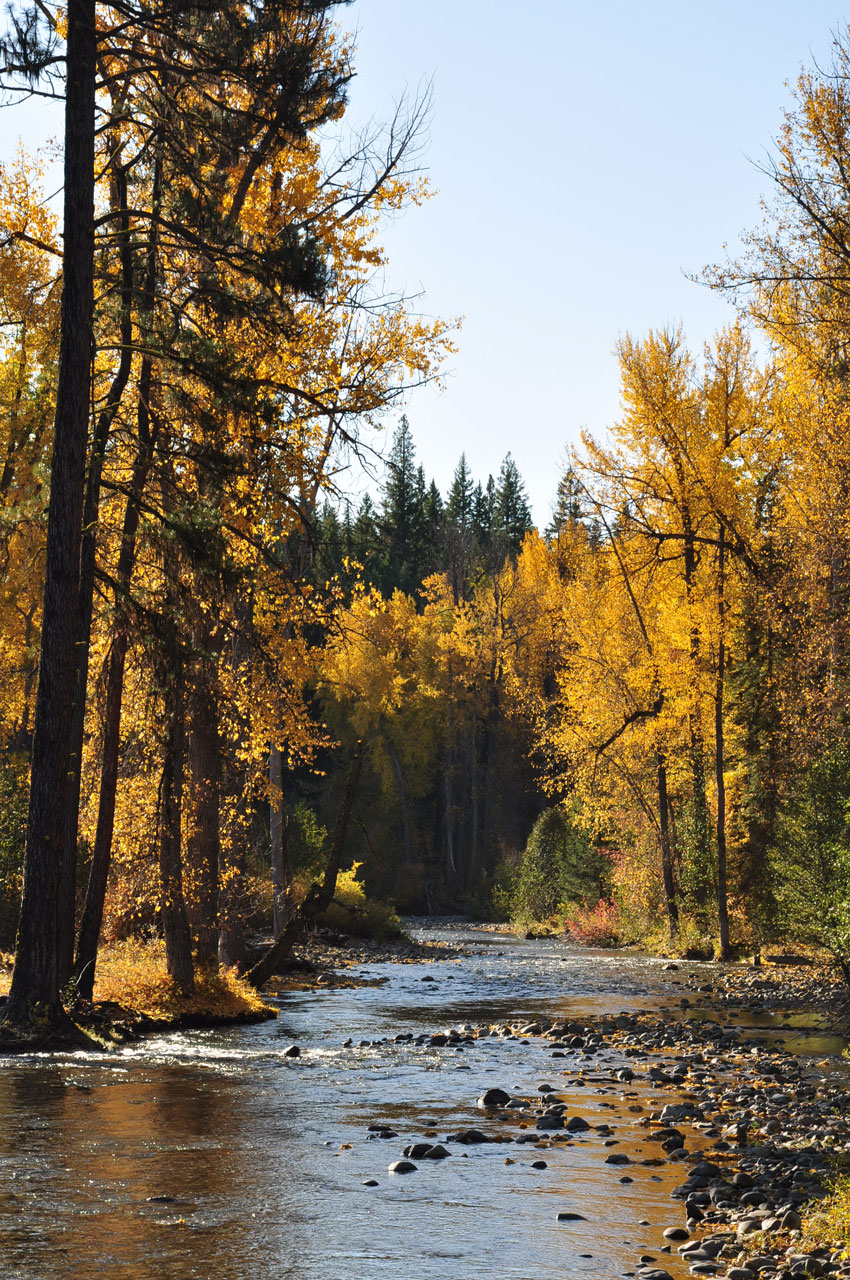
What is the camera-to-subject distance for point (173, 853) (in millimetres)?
14062

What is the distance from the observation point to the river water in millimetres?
5797


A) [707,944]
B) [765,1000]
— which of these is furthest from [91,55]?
[707,944]

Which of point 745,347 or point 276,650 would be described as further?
point 745,347

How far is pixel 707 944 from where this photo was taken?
25453 mm

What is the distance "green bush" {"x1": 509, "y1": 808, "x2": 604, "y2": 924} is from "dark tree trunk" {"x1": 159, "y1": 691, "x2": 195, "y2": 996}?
21.1 meters

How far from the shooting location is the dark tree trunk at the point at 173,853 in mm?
13812

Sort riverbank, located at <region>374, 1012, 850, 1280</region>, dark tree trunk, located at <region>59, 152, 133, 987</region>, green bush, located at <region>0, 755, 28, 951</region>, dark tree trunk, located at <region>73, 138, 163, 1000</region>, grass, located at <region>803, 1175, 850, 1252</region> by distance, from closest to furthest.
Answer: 1. grass, located at <region>803, 1175, 850, 1252</region>
2. riverbank, located at <region>374, 1012, 850, 1280</region>
3. dark tree trunk, located at <region>59, 152, 133, 987</region>
4. dark tree trunk, located at <region>73, 138, 163, 1000</region>
5. green bush, located at <region>0, 755, 28, 951</region>

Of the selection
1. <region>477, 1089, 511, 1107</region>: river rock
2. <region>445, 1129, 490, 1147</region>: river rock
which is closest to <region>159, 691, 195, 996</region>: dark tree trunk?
<region>477, 1089, 511, 1107</region>: river rock

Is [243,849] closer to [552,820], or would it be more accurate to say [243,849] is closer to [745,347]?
[745,347]

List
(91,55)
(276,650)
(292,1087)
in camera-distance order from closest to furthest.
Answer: (292,1087)
(91,55)
(276,650)

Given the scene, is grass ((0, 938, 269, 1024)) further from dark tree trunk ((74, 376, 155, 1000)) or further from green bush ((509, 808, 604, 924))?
green bush ((509, 808, 604, 924))

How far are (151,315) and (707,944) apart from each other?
18806 mm

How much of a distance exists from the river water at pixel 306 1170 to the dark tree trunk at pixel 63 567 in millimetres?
978

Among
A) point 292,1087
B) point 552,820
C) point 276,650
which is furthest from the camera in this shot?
point 552,820
